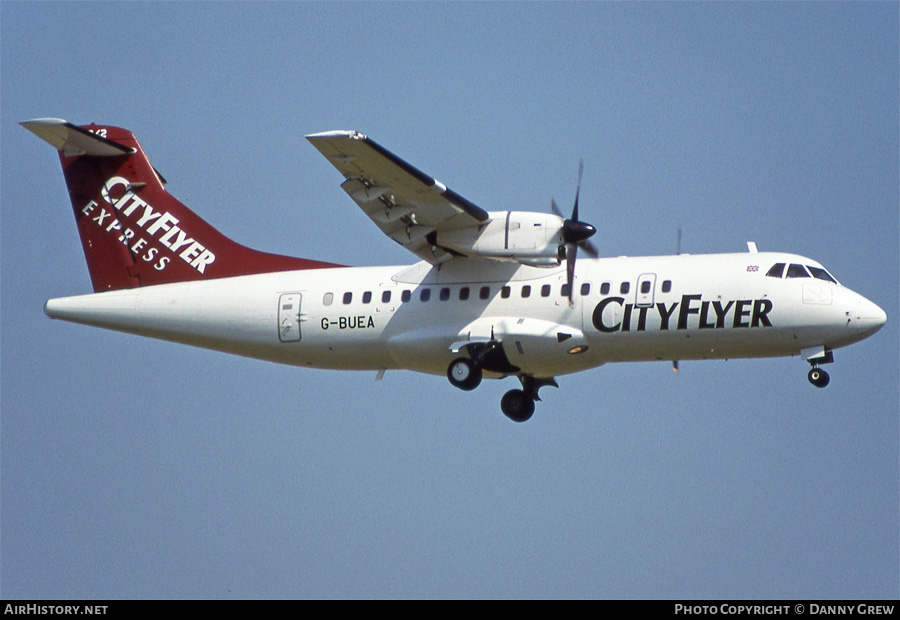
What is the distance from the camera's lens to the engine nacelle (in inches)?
796

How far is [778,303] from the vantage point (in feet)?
65.1

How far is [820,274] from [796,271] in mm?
424

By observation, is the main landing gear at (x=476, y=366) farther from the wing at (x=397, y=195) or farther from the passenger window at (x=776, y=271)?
the passenger window at (x=776, y=271)

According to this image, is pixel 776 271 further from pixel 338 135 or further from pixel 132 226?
pixel 132 226

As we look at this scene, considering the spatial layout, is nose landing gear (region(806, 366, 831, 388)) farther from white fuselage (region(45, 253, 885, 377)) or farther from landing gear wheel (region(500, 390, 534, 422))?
landing gear wheel (region(500, 390, 534, 422))

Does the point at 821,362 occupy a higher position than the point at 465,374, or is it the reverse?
the point at 821,362

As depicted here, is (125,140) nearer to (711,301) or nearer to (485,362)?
(485,362)

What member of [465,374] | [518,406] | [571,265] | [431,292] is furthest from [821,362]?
[431,292]

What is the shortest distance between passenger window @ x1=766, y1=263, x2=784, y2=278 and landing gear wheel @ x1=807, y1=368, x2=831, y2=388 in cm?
157

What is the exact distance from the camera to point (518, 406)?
22422 millimetres

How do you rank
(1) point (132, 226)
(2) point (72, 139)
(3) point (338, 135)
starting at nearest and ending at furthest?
(3) point (338, 135) → (2) point (72, 139) → (1) point (132, 226)
